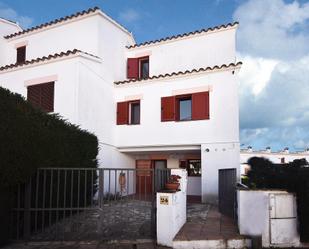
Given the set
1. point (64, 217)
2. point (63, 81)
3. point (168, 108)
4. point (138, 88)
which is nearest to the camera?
point (64, 217)

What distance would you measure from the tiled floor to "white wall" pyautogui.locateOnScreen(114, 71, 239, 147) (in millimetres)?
5040

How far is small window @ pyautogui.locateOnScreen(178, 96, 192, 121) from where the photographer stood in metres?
15.1

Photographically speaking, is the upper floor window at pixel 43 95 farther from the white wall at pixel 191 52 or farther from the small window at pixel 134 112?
the white wall at pixel 191 52

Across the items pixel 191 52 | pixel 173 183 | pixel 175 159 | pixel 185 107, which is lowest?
pixel 173 183

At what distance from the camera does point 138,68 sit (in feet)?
57.8

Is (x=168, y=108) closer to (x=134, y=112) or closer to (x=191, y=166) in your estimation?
(x=134, y=112)

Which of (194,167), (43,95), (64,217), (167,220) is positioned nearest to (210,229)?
(167,220)

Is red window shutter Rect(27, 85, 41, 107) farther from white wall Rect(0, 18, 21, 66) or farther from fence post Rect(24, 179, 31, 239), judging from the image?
fence post Rect(24, 179, 31, 239)

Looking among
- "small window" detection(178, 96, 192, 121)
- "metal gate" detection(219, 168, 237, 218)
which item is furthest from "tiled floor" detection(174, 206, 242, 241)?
"small window" detection(178, 96, 192, 121)

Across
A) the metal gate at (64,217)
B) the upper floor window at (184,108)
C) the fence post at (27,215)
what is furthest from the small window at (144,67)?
the fence post at (27,215)

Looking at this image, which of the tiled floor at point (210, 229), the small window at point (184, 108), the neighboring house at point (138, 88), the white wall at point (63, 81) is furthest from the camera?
the small window at point (184, 108)

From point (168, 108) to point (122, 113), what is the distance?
8.33ft

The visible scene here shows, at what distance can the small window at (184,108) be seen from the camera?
49.4ft

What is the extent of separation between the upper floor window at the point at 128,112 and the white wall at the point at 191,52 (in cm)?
230
